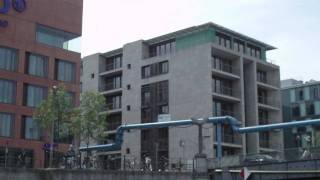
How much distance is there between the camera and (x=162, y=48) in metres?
92.0

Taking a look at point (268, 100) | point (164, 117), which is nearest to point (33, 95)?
point (164, 117)

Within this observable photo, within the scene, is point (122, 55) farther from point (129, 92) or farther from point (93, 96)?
point (93, 96)

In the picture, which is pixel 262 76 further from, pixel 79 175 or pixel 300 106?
pixel 79 175

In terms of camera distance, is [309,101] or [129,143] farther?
[309,101]

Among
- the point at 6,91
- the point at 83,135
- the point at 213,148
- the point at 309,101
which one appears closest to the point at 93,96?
the point at 83,135

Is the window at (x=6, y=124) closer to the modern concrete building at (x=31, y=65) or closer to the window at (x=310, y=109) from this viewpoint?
the modern concrete building at (x=31, y=65)

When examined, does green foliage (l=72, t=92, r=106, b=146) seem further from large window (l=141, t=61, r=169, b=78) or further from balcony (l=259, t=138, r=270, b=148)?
balcony (l=259, t=138, r=270, b=148)

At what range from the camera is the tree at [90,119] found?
55500mm

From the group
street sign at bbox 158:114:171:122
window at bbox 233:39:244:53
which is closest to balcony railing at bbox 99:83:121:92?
street sign at bbox 158:114:171:122

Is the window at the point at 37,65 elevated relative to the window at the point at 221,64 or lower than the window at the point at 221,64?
lower

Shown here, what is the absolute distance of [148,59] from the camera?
300 ft

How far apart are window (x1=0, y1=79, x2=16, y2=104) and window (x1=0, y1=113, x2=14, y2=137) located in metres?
1.55

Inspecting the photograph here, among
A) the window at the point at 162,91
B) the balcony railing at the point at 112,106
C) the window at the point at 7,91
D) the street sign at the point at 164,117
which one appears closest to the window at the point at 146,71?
the window at the point at 162,91

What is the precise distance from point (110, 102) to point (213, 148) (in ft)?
86.5
